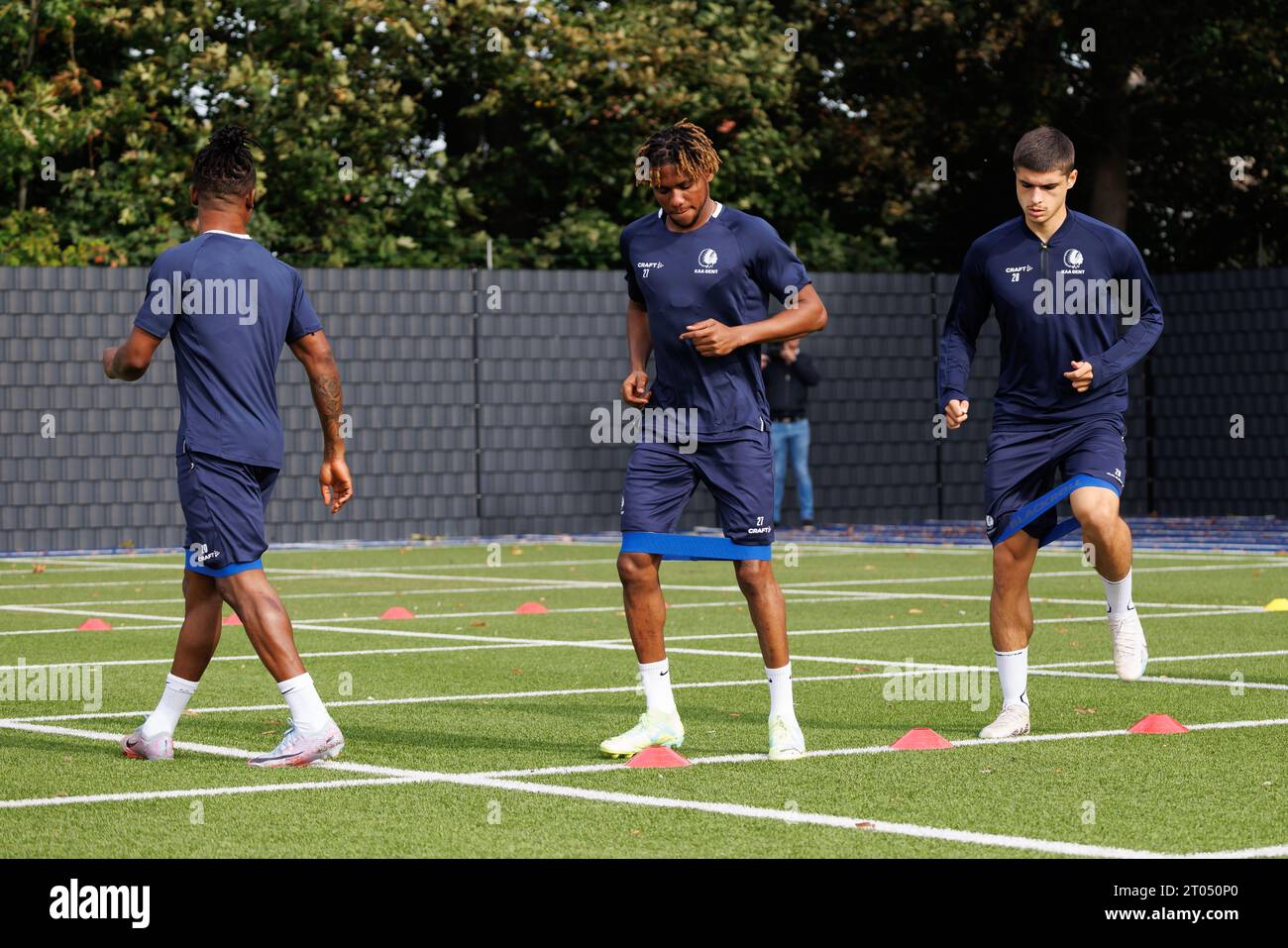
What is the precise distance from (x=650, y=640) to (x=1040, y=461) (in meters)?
1.65

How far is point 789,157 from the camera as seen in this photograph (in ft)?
99.5

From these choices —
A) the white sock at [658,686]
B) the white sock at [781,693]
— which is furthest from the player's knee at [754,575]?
the white sock at [658,686]

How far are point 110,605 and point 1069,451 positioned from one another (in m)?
8.59

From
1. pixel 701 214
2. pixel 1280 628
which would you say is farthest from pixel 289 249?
pixel 701 214

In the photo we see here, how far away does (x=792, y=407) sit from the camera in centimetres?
2406

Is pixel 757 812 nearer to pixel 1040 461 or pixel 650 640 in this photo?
pixel 650 640

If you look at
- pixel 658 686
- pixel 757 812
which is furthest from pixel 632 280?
pixel 757 812

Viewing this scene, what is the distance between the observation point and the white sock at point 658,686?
794 centimetres

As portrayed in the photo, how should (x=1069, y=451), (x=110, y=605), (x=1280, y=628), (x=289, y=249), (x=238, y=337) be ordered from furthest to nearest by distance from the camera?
(x=289, y=249)
(x=110, y=605)
(x=1280, y=628)
(x=1069, y=451)
(x=238, y=337)

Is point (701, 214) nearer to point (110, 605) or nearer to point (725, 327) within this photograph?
point (725, 327)

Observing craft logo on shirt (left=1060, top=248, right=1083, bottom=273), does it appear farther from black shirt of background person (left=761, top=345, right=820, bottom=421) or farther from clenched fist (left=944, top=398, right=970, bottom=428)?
black shirt of background person (left=761, top=345, right=820, bottom=421)

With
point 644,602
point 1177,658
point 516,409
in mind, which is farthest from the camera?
point 516,409

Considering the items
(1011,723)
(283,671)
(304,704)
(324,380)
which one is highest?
(324,380)

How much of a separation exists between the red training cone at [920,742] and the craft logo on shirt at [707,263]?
1.82 m
